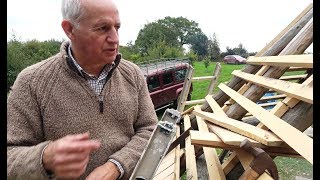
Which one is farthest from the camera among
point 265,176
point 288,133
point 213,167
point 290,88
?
point 213,167

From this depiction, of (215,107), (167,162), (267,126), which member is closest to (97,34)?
(267,126)

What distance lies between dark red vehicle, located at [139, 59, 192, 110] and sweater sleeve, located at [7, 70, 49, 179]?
9.66 m

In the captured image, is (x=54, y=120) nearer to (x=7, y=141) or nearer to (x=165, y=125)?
(x=7, y=141)

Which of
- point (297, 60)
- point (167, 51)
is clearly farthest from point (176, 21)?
point (297, 60)

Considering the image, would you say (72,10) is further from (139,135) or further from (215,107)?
(215,107)

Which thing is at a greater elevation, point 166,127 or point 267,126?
point 166,127

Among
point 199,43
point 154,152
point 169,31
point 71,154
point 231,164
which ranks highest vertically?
point 169,31

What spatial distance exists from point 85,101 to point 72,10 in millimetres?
559

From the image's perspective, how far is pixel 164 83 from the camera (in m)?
12.4

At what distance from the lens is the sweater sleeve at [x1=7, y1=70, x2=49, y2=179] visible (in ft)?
5.08

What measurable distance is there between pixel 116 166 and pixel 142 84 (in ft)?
1.98

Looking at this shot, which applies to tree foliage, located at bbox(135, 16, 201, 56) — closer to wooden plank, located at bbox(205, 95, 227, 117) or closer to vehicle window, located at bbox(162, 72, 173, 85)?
vehicle window, located at bbox(162, 72, 173, 85)

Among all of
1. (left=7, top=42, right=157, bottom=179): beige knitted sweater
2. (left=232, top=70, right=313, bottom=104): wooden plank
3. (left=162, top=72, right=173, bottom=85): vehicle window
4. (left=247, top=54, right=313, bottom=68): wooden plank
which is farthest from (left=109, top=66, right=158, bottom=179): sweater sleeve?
(left=162, top=72, right=173, bottom=85): vehicle window

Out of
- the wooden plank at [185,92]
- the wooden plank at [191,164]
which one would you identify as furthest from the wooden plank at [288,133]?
the wooden plank at [185,92]
